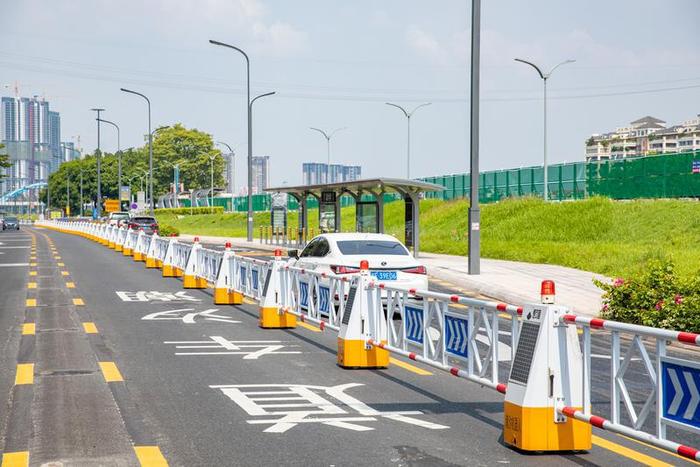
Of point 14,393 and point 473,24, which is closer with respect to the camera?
point 14,393

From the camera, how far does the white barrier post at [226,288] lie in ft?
61.7

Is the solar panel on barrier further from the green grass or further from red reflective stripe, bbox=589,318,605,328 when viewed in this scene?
the green grass

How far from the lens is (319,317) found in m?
13.7

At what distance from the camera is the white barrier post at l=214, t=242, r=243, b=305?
18.8 meters

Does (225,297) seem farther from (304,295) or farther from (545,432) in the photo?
(545,432)

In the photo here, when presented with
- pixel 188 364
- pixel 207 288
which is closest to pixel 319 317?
pixel 188 364

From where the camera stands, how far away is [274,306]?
14.9 metres

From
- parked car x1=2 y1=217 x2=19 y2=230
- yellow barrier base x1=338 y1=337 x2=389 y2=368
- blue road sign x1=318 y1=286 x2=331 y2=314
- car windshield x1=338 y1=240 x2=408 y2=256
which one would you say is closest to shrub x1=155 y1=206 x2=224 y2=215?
parked car x1=2 y1=217 x2=19 y2=230

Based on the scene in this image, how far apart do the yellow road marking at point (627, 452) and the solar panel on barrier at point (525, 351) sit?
86cm

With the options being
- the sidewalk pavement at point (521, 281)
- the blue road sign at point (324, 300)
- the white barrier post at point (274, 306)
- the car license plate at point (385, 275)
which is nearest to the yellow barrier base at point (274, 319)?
the white barrier post at point (274, 306)

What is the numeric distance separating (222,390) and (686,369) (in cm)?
501

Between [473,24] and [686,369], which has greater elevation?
[473,24]

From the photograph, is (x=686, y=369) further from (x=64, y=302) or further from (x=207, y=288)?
(x=207, y=288)

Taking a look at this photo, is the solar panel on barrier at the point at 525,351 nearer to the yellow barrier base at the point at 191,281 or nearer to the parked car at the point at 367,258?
the parked car at the point at 367,258
